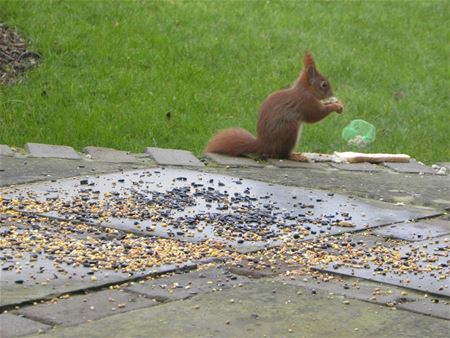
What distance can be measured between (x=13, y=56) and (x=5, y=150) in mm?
2589

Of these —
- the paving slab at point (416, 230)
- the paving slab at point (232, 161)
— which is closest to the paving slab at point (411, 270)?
the paving slab at point (416, 230)

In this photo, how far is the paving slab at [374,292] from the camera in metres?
3.67

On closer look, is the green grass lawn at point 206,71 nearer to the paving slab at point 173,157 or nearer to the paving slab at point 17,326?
the paving slab at point 173,157

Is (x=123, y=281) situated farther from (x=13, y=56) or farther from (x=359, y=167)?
(x=13, y=56)

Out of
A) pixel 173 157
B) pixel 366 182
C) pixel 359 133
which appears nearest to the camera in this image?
pixel 366 182

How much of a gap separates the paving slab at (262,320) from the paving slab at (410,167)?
3466 mm

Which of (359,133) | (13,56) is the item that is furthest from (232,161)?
(13,56)

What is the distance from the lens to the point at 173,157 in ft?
22.0

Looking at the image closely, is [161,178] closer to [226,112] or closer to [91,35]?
[226,112]

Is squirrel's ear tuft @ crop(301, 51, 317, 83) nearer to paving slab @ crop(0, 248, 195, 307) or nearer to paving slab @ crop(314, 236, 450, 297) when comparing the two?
paving slab @ crop(314, 236, 450, 297)

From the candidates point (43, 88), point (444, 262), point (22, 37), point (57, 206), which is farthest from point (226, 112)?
A: point (444, 262)

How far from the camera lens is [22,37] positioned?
30.2 ft

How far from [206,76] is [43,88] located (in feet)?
5.46

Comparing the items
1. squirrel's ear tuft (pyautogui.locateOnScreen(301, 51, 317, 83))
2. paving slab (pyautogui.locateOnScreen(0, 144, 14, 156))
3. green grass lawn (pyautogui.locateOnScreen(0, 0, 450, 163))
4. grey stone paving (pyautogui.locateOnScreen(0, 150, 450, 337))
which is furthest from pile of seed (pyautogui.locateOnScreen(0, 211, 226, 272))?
squirrel's ear tuft (pyautogui.locateOnScreen(301, 51, 317, 83))
